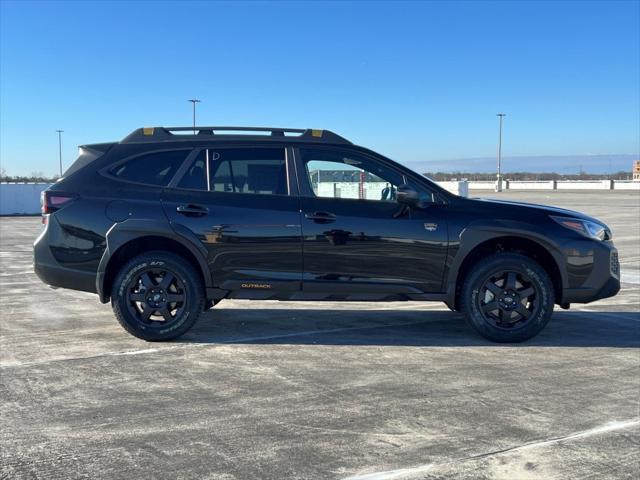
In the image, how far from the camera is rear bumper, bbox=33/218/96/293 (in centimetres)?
576

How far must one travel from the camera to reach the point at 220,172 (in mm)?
5918

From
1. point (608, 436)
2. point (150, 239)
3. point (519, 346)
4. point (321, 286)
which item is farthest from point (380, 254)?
point (608, 436)

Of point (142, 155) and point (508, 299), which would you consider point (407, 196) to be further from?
point (142, 155)

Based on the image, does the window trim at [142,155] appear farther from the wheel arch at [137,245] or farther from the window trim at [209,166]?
the wheel arch at [137,245]

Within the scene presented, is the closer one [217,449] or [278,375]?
[217,449]

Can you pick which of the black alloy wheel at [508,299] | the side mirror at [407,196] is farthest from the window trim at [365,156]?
the black alloy wheel at [508,299]

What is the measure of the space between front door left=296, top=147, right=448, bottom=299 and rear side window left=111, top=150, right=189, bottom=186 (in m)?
1.20

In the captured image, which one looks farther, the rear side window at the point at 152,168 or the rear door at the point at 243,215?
the rear side window at the point at 152,168

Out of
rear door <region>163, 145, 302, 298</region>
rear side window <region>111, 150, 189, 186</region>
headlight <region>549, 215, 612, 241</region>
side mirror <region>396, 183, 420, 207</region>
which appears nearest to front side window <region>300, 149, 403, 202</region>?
side mirror <region>396, 183, 420, 207</region>

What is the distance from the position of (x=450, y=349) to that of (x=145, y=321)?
282cm

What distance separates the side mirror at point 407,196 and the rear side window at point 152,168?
80.4 inches

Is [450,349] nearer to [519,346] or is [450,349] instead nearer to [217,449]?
[519,346]

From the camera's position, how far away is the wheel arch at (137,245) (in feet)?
18.7

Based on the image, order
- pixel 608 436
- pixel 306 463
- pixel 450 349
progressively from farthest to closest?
pixel 450 349, pixel 608 436, pixel 306 463
